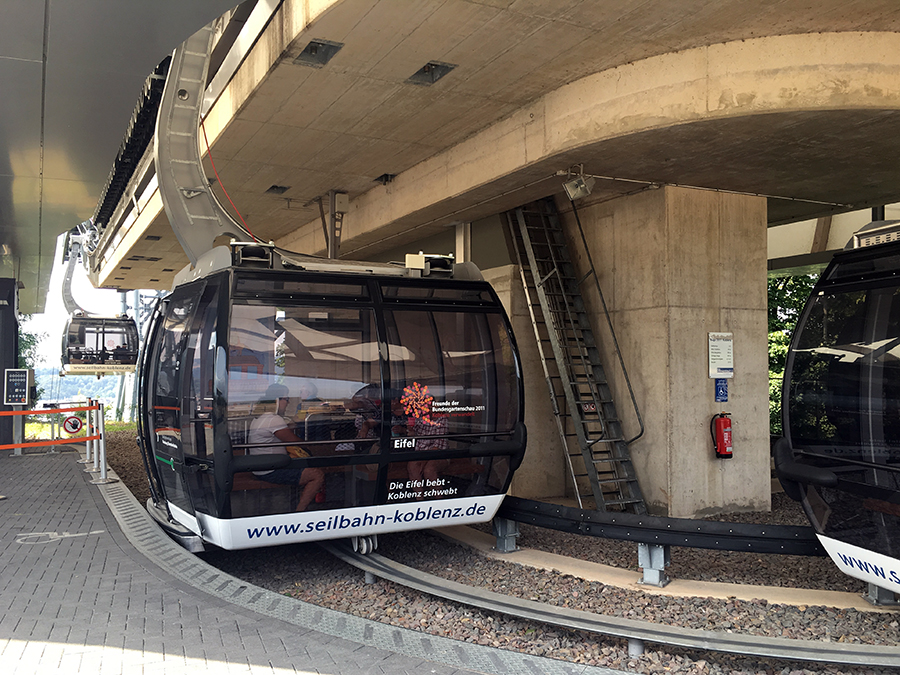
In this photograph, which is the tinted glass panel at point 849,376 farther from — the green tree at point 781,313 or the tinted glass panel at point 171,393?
the green tree at point 781,313

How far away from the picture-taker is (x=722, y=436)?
32.8 feet

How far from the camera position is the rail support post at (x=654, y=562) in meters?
6.66

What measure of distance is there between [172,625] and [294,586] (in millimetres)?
2314

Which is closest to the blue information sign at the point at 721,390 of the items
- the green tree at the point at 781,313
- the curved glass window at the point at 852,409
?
the curved glass window at the point at 852,409

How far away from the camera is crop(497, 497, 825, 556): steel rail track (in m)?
6.16

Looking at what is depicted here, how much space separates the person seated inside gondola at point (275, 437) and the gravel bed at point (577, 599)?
1.20 m

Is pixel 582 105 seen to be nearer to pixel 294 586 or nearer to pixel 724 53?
pixel 724 53

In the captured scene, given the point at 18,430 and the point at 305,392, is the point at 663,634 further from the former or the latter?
the point at 18,430

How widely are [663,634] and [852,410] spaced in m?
2.05

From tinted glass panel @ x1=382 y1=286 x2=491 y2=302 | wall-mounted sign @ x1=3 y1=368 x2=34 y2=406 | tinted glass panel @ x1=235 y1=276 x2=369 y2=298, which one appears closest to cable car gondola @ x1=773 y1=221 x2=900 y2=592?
tinted glass panel @ x1=382 y1=286 x2=491 y2=302

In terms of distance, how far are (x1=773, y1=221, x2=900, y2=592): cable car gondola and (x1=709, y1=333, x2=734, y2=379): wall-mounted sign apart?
417cm

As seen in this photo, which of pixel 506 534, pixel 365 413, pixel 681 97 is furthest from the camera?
pixel 506 534

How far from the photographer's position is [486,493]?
291 inches

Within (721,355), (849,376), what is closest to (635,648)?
(849,376)
